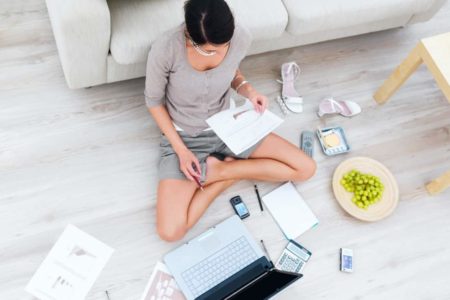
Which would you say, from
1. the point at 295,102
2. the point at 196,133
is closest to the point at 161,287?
the point at 196,133

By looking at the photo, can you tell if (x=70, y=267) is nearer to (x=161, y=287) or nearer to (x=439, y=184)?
(x=161, y=287)

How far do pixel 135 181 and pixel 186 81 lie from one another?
0.54m

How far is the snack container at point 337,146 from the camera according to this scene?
2227mm

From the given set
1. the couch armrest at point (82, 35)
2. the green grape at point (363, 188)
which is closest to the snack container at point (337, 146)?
the green grape at point (363, 188)

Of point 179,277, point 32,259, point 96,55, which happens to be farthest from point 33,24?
point 179,277

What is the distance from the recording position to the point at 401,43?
262cm

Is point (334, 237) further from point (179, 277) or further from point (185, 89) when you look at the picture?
point (185, 89)

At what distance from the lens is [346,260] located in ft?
6.67

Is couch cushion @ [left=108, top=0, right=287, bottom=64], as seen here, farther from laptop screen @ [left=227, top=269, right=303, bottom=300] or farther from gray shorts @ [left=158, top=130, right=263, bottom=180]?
laptop screen @ [left=227, top=269, right=303, bottom=300]

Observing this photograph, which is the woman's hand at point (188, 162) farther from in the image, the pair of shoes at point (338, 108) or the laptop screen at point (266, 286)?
the pair of shoes at point (338, 108)

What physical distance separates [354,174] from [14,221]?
4.62ft

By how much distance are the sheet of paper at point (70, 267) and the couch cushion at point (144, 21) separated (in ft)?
2.34

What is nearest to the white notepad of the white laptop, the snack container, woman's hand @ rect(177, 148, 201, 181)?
the white laptop

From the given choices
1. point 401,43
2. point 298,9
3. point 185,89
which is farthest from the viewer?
point 401,43
